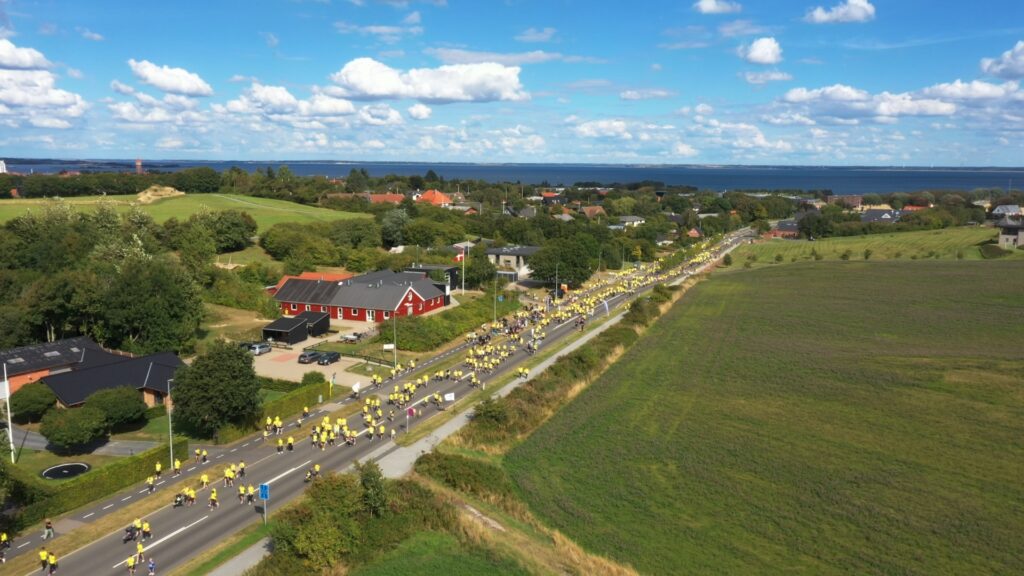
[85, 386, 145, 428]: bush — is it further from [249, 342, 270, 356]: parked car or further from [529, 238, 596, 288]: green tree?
[529, 238, 596, 288]: green tree

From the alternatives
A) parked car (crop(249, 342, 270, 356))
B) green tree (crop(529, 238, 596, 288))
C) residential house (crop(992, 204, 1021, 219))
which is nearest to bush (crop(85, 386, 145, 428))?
parked car (crop(249, 342, 270, 356))

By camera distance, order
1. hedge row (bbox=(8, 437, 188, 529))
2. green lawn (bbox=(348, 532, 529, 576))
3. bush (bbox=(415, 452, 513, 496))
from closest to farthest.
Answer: green lawn (bbox=(348, 532, 529, 576)) < hedge row (bbox=(8, 437, 188, 529)) < bush (bbox=(415, 452, 513, 496))

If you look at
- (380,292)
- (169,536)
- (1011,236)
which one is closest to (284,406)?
(169,536)

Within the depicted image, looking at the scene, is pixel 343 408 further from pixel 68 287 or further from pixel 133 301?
pixel 68 287

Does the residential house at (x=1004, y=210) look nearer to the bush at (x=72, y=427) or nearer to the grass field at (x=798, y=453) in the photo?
the grass field at (x=798, y=453)

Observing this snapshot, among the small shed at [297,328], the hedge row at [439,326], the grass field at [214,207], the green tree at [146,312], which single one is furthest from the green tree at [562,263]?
the grass field at [214,207]

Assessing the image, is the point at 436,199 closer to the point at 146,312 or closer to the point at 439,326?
the point at 439,326
